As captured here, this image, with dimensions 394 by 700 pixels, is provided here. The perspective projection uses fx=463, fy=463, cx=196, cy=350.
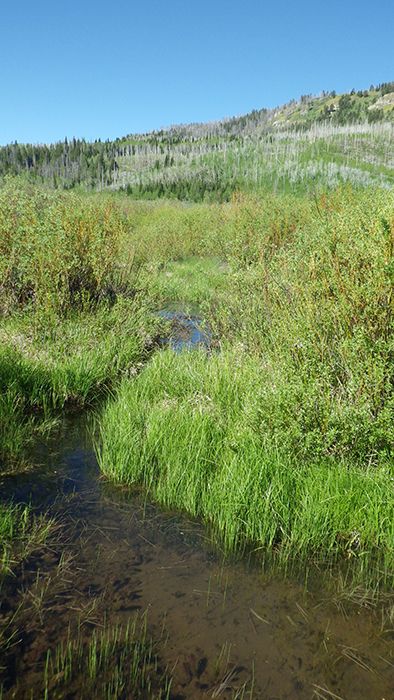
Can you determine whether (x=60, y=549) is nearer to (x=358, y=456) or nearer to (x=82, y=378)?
(x=358, y=456)

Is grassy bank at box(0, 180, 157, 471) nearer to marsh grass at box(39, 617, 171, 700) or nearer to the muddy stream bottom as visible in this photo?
the muddy stream bottom

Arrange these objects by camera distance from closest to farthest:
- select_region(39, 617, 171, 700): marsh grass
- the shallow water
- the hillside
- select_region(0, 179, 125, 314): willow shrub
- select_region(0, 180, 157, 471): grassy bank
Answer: select_region(39, 617, 171, 700): marsh grass < select_region(0, 180, 157, 471): grassy bank < select_region(0, 179, 125, 314): willow shrub < the shallow water < the hillside

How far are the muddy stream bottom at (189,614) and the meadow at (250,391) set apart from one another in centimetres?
49

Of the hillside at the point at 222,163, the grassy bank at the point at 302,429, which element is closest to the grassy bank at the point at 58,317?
the grassy bank at the point at 302,429

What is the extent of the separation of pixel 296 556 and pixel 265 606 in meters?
0.78

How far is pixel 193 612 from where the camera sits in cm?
403

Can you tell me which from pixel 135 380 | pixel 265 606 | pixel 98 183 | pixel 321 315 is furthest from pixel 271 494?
pixel 98 183

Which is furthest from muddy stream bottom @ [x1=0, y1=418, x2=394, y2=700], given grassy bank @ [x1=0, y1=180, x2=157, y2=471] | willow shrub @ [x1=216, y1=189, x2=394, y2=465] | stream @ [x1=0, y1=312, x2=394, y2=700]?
grassy bank @ [x1=0, y1=180, x2=157, y2=471]

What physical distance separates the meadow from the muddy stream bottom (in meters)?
0.49

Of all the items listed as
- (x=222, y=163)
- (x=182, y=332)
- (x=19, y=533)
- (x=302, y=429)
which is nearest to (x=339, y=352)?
(x=302, y=429)

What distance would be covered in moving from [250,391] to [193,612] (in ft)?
11.5

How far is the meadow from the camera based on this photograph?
4.99 metres

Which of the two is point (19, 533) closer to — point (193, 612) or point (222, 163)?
point (193, 612)

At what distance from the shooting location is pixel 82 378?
27.8 feet
